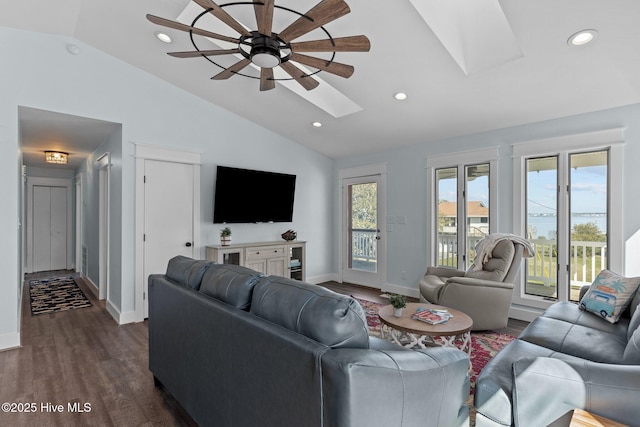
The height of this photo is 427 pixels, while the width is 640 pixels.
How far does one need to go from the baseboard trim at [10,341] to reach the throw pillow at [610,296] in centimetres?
517

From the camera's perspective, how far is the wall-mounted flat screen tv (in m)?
4.80

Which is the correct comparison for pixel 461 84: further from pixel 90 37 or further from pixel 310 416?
pixel 90 37

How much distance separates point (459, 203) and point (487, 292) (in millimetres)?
1625

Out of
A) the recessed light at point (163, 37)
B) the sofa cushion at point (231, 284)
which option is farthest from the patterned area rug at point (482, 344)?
the recessed light at point (163, 37)

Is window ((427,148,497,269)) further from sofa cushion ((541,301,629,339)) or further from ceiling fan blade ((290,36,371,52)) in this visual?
ceiling fan blade ((290,36,371,52))

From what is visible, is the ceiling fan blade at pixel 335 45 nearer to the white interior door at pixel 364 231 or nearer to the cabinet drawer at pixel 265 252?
the cabinet drawer at pixel 265 252

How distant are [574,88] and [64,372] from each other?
527 centimetres

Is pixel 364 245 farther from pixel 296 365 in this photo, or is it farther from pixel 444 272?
pixel 296 365

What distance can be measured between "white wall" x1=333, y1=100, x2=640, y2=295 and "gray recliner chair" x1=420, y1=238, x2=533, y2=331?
2.20 ft

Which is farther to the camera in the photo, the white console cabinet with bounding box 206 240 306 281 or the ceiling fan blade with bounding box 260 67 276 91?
the white console cabinet with bounding box 206 240 306 281

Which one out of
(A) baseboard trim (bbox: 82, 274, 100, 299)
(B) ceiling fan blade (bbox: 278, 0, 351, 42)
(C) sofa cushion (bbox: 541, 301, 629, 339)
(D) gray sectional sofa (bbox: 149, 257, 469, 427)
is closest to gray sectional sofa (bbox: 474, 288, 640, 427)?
(D) gray sectional sofa (bbox: 149, 257, 469, 427)

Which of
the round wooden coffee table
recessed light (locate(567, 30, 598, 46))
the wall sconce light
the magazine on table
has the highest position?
recessed light (locate(567, 30, 598, 46))

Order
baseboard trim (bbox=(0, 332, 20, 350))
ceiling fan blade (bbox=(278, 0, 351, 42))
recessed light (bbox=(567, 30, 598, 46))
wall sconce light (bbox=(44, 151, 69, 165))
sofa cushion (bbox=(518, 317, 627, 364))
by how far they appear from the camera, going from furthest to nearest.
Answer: wall sconce light (bbox=(44, 151, 69, 165)) → baseboard trim (bbox=(0, 332, 20, 350)) → recessed light (bbox=(567, 30, 598, 46)) → sofa cushion (bbox=(518, 317, 627, 364)) → ceiling fan blade (bbox=(278, 0, 351, 42))

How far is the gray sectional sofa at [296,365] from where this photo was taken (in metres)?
1.08
